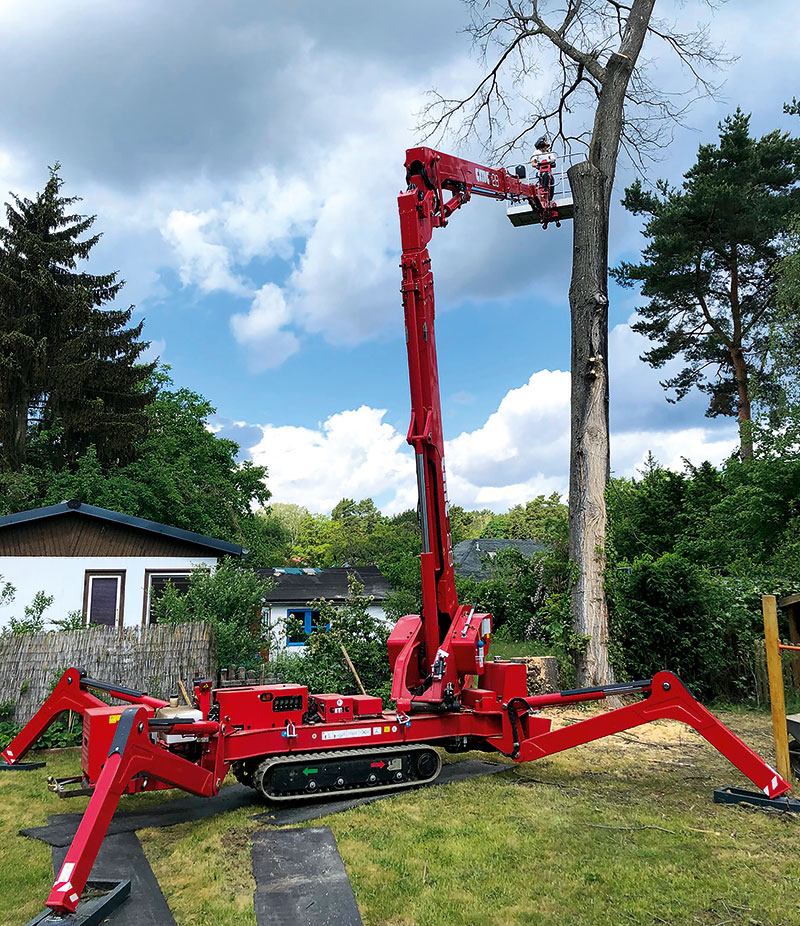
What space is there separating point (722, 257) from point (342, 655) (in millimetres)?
19902

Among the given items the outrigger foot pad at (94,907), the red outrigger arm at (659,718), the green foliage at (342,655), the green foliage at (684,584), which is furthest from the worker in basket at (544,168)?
the outrigger foot pad at (94,907)

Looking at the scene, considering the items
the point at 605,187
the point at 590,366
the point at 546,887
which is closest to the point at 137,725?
the point at 546,887

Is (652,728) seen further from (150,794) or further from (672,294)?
(672,294)

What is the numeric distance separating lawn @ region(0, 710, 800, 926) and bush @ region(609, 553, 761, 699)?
516cm

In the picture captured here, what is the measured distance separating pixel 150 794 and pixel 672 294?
75.8ft

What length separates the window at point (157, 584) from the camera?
15.2m

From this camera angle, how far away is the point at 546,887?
4.66 metres

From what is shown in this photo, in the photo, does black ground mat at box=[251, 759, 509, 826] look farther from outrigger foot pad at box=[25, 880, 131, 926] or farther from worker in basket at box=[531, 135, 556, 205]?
worker in basket at box=[531, 135, 556, 205]

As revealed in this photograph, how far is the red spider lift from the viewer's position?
583 cm

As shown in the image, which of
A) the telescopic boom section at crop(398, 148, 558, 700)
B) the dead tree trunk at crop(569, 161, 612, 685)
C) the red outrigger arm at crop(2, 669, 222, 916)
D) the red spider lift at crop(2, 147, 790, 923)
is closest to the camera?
the red outrigger arm at crop(2, 669, 222, 916)

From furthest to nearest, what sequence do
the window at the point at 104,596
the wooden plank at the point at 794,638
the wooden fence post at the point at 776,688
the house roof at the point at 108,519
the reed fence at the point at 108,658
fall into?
the window at the point at 104,596 → the house roof at the point at 108,519 → the wooden plank at the point at 794,638 → the reed fence at the point at 108,658 → the wooden fence post at the point at 776,688

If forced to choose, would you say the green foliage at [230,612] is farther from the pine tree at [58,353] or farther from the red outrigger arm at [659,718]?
the pine tree at [58,353]

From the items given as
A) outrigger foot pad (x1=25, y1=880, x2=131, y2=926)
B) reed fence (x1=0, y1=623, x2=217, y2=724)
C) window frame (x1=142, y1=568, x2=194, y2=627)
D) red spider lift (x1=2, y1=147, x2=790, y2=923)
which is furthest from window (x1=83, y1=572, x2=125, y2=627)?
outrigger foot pad (x1=25, y1=880, x2=131, y2=926)

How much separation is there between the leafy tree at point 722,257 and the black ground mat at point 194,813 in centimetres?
1738
